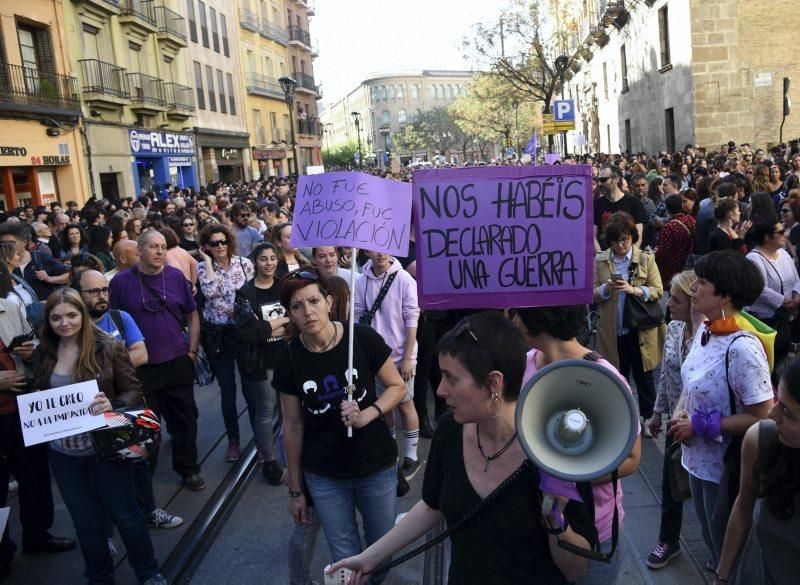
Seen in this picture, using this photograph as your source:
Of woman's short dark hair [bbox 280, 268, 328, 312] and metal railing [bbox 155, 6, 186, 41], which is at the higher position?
metal railing [bbox 155, 6, 186, 41]

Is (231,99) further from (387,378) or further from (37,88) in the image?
(387,378)

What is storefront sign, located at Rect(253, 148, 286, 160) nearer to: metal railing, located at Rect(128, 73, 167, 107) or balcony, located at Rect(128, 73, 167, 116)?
balcony, located at Rect(128, 73, 167, 116)

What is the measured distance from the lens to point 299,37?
173 feet

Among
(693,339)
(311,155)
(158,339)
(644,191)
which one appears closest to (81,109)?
(644,191)

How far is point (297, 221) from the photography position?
3762mm

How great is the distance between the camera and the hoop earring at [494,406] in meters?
2.11

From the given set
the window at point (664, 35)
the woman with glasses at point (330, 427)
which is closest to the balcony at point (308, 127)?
the window at point (664, 35)

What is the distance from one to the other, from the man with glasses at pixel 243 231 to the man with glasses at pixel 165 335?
4.31 metres

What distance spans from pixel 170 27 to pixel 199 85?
3.99 m

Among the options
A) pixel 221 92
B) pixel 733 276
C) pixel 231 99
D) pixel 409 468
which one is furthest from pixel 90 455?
pixel 231 99

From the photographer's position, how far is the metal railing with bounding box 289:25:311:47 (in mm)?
51722

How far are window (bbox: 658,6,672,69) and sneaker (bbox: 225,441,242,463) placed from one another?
24.0 metres

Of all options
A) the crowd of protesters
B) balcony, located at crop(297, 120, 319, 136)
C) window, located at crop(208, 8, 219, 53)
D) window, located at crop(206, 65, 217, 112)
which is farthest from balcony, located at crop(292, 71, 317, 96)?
the crowd of protesters

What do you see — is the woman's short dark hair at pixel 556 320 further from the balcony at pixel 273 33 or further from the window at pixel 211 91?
the balcony at pixel 273 33
